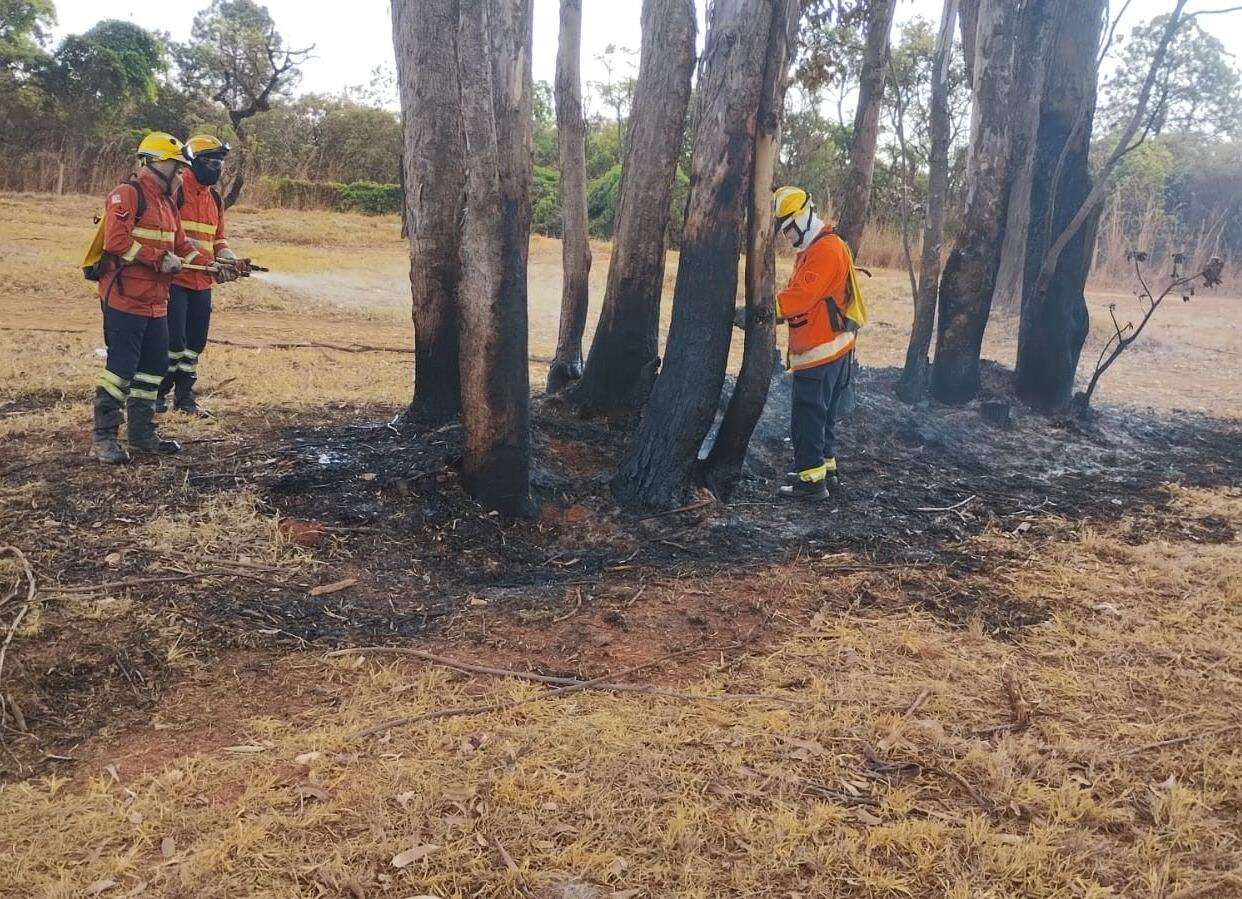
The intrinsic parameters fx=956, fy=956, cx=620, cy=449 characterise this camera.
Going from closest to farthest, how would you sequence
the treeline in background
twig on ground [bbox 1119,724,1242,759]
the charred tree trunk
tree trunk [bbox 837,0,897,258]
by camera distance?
twig on ground [bbox 1119,724,1242,759] → the charred tree trunk → tree trunk [bbox 837,0,897,258] → the treeline in background

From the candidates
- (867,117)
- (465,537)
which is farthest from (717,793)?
(867,117)

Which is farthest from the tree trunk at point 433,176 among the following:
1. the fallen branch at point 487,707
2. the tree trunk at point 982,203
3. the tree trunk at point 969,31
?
the tree trunk at point 969,31

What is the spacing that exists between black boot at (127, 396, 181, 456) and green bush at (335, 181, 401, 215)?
20.2 m

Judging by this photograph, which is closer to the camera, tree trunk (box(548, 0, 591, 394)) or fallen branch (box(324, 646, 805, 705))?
fallen branch (box(324, 646, 805, 705))

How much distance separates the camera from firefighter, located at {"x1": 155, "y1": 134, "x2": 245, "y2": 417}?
278 inches

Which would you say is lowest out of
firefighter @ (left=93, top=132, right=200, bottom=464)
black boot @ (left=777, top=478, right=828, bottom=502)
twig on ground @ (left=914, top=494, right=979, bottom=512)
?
twig on ground @ (left=914, top=494, right=979, bottom=512)

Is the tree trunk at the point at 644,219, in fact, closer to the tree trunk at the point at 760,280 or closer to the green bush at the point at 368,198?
the tree trunk at the point at 760,280

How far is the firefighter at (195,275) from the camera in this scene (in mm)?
7062

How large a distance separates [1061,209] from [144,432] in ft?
26.5

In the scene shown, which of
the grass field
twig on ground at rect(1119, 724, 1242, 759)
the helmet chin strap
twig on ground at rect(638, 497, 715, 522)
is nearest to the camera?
the grass field

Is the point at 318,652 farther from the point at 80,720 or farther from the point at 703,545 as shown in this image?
the point at 703,545

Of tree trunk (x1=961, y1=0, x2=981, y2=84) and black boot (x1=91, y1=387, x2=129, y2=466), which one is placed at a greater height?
A: tree trunk (x1=961, y1=0, x2=981, y2=84)

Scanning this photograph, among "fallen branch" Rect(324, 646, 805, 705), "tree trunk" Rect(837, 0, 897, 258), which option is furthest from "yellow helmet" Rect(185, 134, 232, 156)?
"tree trunk" Rect(837, 0, 897, 258)

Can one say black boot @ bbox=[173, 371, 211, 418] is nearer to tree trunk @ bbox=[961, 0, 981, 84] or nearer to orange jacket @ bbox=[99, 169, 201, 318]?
orange jacket @ bbox=[99, 169, 201, 318]
